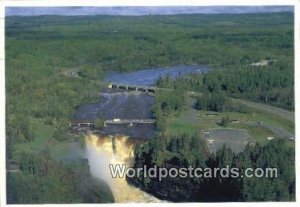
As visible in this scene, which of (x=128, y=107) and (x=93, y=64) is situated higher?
(x=93, y=64)

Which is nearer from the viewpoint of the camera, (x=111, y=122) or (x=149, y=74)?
(x=111, y=122)

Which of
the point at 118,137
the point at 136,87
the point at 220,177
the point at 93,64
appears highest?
the point at 93,64

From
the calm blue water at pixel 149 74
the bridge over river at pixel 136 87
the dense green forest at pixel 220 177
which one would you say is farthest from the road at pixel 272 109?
the bridge over river at pixel 136 87

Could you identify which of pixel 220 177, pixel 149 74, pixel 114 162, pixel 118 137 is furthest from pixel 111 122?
pixel 220 177

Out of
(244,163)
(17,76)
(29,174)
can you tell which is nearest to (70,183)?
(29,174)

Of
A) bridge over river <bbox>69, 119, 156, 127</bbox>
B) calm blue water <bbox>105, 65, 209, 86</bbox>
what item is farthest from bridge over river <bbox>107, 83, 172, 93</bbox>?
bridge over river <bbox>69, 119, 156, 127</bbox>

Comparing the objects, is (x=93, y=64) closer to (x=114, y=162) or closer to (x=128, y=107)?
(x=128, y=107)

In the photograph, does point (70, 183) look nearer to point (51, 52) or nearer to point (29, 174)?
point (29, 174)
